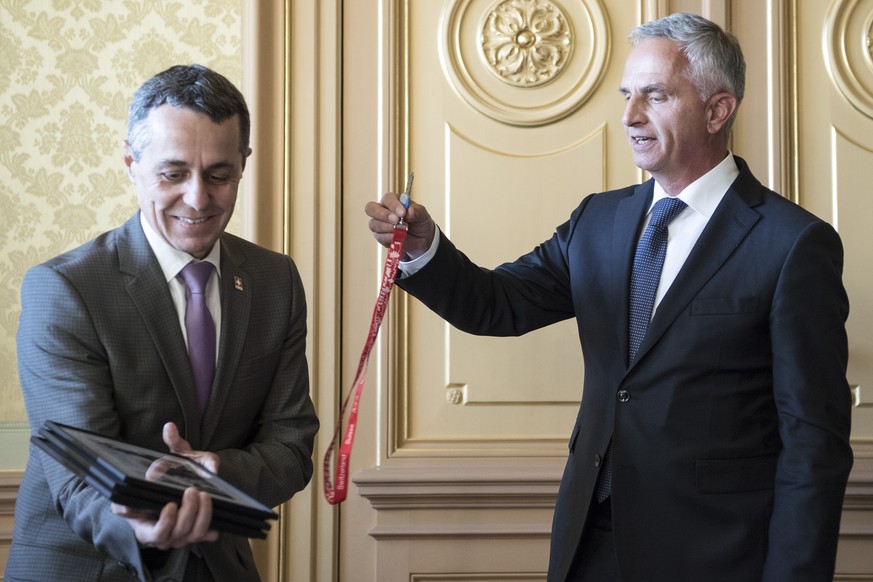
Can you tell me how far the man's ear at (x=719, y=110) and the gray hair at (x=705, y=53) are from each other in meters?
0.01

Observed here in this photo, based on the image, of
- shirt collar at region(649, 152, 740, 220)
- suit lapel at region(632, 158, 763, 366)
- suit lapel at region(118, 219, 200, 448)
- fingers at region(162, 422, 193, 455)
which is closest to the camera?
fingers at region(162, 422, 193, 455)

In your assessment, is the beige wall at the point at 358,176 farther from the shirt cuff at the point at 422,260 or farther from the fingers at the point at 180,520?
the fingers at the point at 180,520

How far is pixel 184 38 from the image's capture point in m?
2.79

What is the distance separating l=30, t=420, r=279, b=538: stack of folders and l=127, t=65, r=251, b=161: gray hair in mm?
504

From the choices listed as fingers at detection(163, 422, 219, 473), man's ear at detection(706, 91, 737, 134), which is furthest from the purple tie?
man's ear at detection(706, 91, 737, 134)

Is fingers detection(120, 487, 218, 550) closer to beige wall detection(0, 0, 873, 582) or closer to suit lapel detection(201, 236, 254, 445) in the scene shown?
suit lapel detection(201, 236, 254, 445)

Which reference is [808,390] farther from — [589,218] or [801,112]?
[801,112]

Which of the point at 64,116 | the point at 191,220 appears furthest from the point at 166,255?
the point at 64,116

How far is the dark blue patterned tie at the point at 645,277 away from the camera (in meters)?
1.93

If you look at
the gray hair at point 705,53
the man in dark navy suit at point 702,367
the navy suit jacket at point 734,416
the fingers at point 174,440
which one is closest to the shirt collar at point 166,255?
the fingers at point 174,440

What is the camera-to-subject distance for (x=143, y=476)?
1.25 m

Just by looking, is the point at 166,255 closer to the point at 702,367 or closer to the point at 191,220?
the point at 191,220

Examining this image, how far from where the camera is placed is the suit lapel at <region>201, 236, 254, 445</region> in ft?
5.23

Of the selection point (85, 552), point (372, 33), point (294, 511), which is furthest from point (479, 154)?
point (85, 552)
